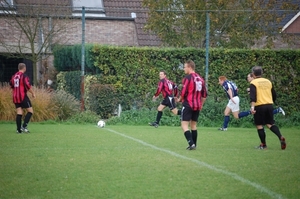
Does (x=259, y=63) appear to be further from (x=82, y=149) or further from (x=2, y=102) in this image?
(x=82, y=149)

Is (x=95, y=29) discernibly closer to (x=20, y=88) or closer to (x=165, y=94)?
(x=165, y=94)

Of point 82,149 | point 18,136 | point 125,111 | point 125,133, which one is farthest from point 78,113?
point 82,149

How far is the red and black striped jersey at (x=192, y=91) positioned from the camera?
1265cm

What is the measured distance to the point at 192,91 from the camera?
500 inches

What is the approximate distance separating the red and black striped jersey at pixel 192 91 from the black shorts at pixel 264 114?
137 cm

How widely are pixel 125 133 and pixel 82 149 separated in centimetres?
473

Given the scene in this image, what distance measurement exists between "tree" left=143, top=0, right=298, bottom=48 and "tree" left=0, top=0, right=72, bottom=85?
402 centimetres

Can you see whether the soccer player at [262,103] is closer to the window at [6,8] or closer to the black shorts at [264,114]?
the black shorts at [264,114]

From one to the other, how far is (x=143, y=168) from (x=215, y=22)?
16692 millimetres

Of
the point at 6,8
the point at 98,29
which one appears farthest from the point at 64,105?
the point at 98,29

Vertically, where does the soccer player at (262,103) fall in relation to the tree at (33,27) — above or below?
below

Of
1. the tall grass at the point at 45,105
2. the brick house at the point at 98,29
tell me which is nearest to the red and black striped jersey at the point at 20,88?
the tall grass at the point at 45,105

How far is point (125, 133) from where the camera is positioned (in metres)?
17.4

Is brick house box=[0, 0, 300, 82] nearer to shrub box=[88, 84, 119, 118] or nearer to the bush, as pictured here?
shrub box=[88, 84, 119, 118]
